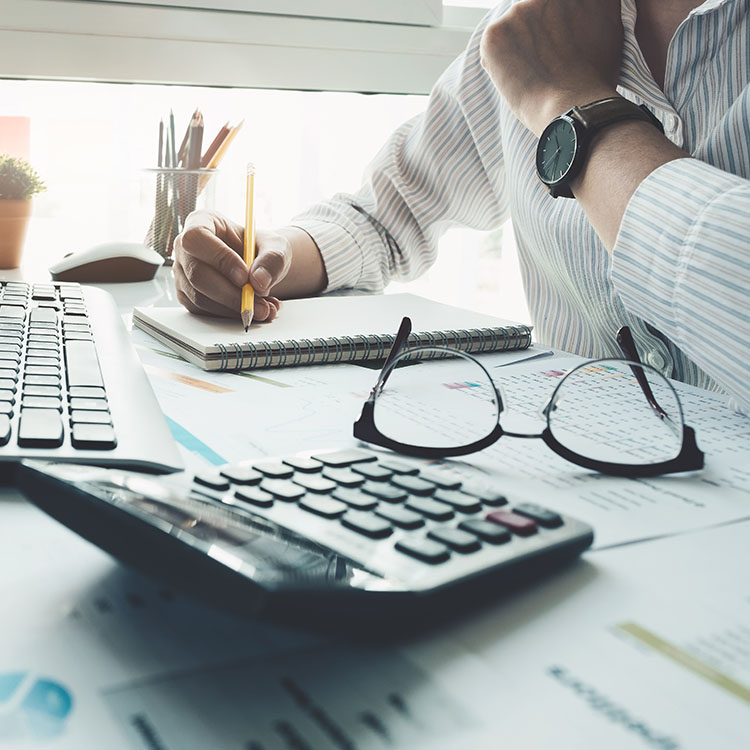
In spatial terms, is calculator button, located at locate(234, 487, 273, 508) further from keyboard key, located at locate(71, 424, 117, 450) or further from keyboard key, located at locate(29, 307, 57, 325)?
keyboard key, located at locate(29, 307, 57, 325)

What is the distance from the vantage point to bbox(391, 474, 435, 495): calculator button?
1.09 ft

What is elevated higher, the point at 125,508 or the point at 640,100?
the point at 640,100

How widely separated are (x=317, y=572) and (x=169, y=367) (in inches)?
16.6

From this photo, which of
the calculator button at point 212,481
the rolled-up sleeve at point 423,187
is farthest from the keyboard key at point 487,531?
the rolled-up sleeve at point 423,187

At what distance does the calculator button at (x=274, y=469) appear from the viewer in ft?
1.16

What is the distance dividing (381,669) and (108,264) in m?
0.89

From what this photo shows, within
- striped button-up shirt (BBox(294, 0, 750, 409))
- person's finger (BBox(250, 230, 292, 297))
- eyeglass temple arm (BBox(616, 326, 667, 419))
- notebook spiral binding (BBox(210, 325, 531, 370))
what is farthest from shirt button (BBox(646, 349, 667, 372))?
person's finger (BBox(250, 230, 292, 297))

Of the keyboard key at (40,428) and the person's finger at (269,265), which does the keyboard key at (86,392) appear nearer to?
the keyboard key at (40,428)

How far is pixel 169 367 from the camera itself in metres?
0.64

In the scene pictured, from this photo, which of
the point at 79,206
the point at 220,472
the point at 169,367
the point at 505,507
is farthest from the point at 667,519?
the point at 79,206

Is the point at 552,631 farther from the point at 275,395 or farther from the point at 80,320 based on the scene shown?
the point at 80,320

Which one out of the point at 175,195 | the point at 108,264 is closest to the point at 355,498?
the point at 108,264

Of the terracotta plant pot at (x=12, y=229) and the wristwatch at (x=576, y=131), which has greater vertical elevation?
the wristwatch at (x=576, y=131)

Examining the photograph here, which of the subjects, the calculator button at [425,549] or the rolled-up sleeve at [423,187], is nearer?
the calculator button at [425,549]
